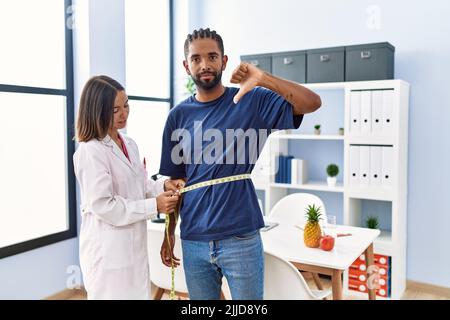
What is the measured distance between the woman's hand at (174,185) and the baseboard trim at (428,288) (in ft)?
8.72

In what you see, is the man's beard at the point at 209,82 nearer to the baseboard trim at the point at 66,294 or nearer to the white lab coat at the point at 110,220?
the white lab coat at the point at 110,220

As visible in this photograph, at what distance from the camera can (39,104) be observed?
3084mm

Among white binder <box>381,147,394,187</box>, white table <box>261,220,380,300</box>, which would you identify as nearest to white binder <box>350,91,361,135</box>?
white binder <box>381,147,394,187</box>

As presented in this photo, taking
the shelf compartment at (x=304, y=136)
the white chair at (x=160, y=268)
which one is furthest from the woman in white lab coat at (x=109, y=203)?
the shelf compartment at (x=304, y=136)

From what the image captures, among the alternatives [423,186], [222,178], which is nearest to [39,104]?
[222,178]

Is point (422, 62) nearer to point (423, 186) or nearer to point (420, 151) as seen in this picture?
point (420, 151)

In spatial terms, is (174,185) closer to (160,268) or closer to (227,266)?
(227,266)

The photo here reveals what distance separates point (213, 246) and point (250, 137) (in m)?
0.39

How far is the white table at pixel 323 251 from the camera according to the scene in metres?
2.04

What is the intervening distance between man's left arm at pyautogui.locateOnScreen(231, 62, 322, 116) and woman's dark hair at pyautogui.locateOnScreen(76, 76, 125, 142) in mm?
418

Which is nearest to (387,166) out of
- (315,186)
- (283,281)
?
(315,186)

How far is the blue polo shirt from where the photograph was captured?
1434 millimetres

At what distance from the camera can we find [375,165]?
3.28 m

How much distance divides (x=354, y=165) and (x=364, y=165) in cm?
8
